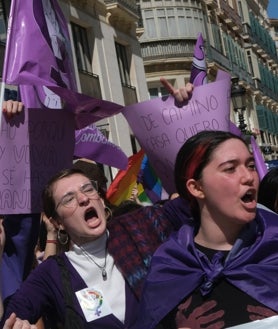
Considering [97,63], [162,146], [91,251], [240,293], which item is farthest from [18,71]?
[97,63]

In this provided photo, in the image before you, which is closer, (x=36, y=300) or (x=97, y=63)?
(x=36, y=300)

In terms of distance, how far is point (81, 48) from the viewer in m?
17.2

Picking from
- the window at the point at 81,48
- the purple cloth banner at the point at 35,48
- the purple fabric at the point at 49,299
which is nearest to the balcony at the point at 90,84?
the window at the point at 81,48

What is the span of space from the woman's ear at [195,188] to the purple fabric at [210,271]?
0.16 metres

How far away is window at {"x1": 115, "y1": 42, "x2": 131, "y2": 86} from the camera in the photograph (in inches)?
785

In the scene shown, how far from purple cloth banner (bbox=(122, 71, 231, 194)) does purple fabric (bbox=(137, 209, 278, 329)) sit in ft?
4.60

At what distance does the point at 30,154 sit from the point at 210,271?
1.78 meters

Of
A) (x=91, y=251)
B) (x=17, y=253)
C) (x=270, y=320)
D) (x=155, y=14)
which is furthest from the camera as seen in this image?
(x=155, y=14)

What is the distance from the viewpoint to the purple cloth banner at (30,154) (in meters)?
3.64

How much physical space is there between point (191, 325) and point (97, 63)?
618 inches

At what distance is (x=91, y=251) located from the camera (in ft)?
9.78

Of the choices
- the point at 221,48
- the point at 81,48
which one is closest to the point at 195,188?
the point at 81,48

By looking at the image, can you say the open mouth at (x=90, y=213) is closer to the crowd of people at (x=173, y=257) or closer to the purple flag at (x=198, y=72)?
the crowd of people at (x=173, y=257)

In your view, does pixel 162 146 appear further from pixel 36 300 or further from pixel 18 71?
pixel 36 300
